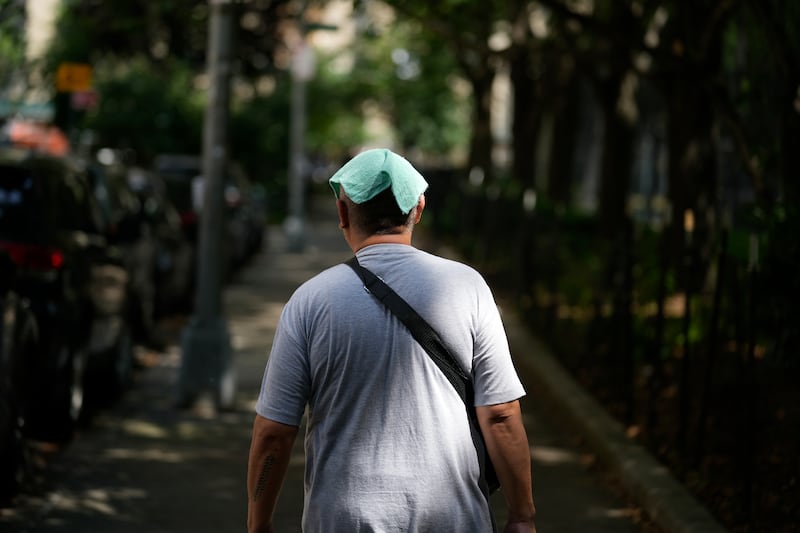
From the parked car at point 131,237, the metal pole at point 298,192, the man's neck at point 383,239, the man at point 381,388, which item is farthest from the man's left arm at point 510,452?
the metal pole at point 298,192

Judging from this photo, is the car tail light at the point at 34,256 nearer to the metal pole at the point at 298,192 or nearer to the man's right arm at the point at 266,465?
the man's right arm at the point at 266,465

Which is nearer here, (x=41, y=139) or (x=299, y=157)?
(x=299, y=157)

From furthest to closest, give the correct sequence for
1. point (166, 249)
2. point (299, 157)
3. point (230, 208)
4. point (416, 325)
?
point (299, 157) → point (230, 208) → point (166, 249) → point (416, 325)

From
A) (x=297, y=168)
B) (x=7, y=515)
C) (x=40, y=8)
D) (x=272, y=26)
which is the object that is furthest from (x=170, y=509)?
(x=40, y=8)

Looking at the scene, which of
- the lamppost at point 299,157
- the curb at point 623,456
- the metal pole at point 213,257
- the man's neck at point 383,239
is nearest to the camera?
the man's neck at point 383,239

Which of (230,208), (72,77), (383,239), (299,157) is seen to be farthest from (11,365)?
(299,157)

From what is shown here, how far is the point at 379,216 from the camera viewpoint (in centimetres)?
345

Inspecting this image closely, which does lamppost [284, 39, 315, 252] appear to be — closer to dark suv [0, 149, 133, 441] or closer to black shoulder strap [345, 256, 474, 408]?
dark suv [0, 149, 133, 441]

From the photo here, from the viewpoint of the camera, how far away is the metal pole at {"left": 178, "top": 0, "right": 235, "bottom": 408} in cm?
997

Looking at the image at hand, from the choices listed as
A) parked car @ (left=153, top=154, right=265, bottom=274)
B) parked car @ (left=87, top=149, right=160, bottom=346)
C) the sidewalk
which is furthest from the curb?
parked car @ (left=153, top=154, right=265, bottom=274)

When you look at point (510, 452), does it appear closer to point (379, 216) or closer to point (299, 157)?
point (379, 216)

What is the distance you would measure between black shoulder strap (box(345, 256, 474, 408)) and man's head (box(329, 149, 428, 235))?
0.41 feet

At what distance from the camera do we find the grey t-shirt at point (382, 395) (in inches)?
132

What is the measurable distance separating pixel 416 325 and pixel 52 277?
18.2ft
